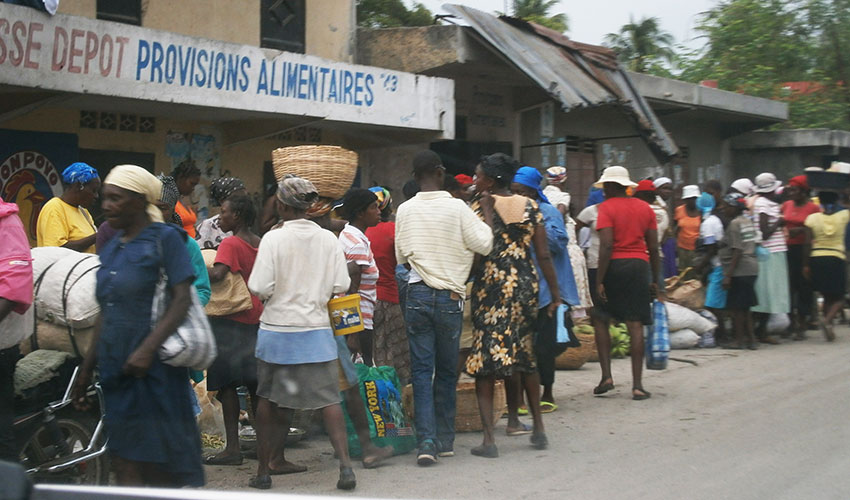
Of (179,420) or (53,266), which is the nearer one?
(179,420)

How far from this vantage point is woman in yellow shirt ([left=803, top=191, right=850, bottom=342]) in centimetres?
1214

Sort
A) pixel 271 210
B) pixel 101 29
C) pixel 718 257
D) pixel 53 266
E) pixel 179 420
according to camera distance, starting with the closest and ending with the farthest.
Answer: pixel 179 420
pixel 53 266
pixel 271 210
pixel 101 29
pixel 718 257

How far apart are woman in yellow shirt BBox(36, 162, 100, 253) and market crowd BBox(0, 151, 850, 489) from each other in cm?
1

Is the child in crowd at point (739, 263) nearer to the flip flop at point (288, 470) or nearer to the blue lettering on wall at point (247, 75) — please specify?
the blue lettering on wall at point (247, 75)

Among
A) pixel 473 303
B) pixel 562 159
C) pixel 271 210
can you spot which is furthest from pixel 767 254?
pixel 271 210

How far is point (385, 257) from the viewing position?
7.45 meters

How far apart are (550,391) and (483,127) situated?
7.12 m

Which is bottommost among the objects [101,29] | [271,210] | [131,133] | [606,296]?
[606,296]

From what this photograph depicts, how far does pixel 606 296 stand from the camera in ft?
27.3

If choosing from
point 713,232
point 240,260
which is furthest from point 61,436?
point 713,232

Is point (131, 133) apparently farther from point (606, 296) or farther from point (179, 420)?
point (179, 420)

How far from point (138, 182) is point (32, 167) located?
6186mm

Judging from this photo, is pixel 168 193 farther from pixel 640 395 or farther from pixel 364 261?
pixel 640 395

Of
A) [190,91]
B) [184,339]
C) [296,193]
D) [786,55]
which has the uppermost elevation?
[786,55]
